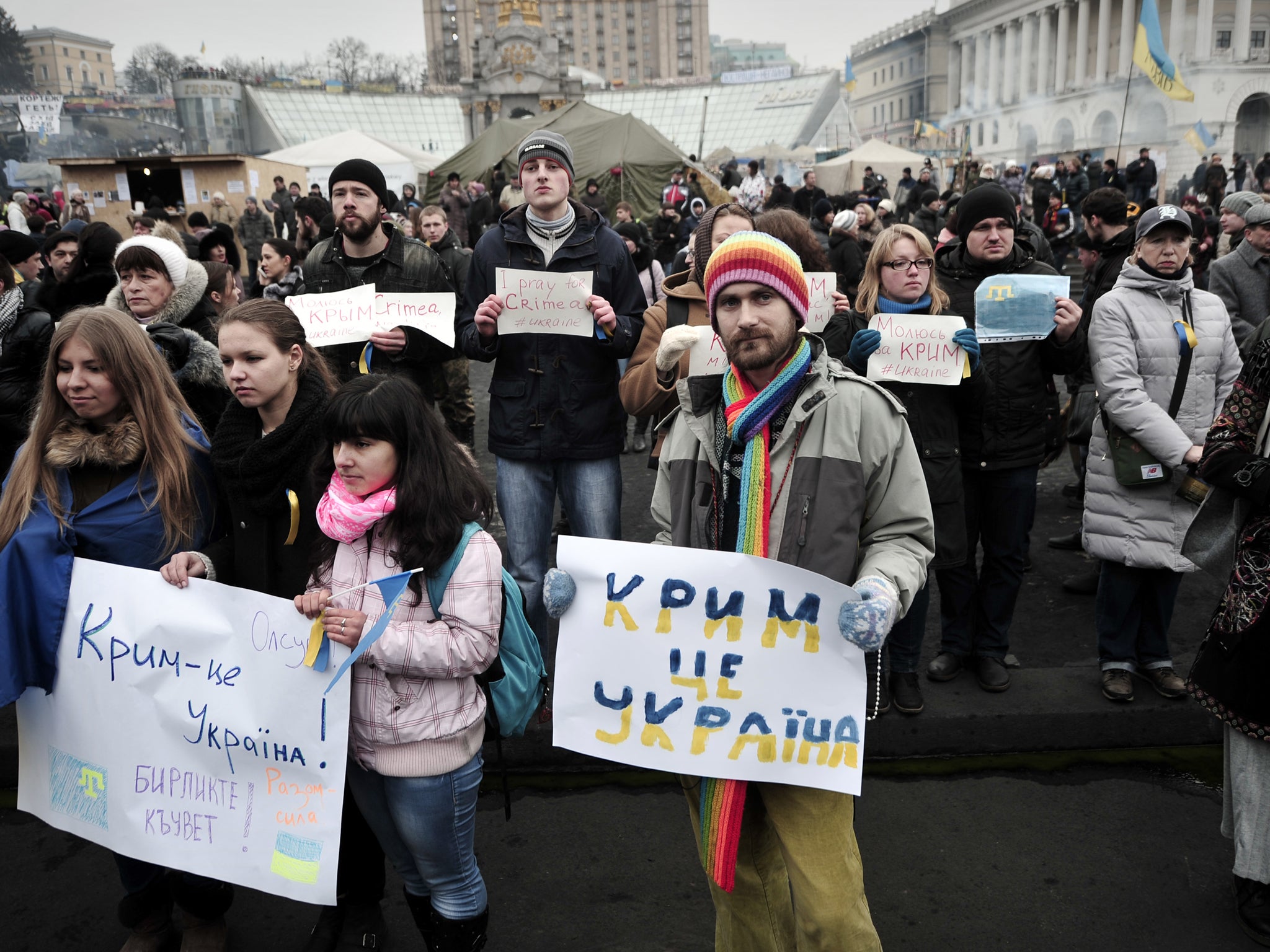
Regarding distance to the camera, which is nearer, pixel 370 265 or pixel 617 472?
pixel 617 472

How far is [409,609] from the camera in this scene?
2.39m

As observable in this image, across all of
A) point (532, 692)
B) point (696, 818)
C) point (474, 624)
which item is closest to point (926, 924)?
point (696, 818)

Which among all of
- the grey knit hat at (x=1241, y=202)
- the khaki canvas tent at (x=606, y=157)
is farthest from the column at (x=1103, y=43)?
the grey knit hat at (x=1241, y=202)

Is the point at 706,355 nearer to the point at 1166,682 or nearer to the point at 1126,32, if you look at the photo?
the point at 1166,682

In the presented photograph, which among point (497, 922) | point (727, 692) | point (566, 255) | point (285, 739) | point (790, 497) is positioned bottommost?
point (497, 922)

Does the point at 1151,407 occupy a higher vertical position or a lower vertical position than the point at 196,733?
higher

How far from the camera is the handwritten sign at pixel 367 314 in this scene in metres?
3.97

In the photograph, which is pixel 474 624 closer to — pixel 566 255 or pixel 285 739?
pixel 285 739

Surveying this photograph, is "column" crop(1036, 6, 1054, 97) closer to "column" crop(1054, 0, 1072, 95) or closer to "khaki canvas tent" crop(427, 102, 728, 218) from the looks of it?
"column" crop(1054, 0, 1072, 95)

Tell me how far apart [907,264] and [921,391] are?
0.50m

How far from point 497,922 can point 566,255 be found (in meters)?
2.46

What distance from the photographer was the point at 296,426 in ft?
8.65

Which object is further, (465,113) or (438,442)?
(465,113)

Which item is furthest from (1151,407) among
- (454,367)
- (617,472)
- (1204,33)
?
(1204,33)
